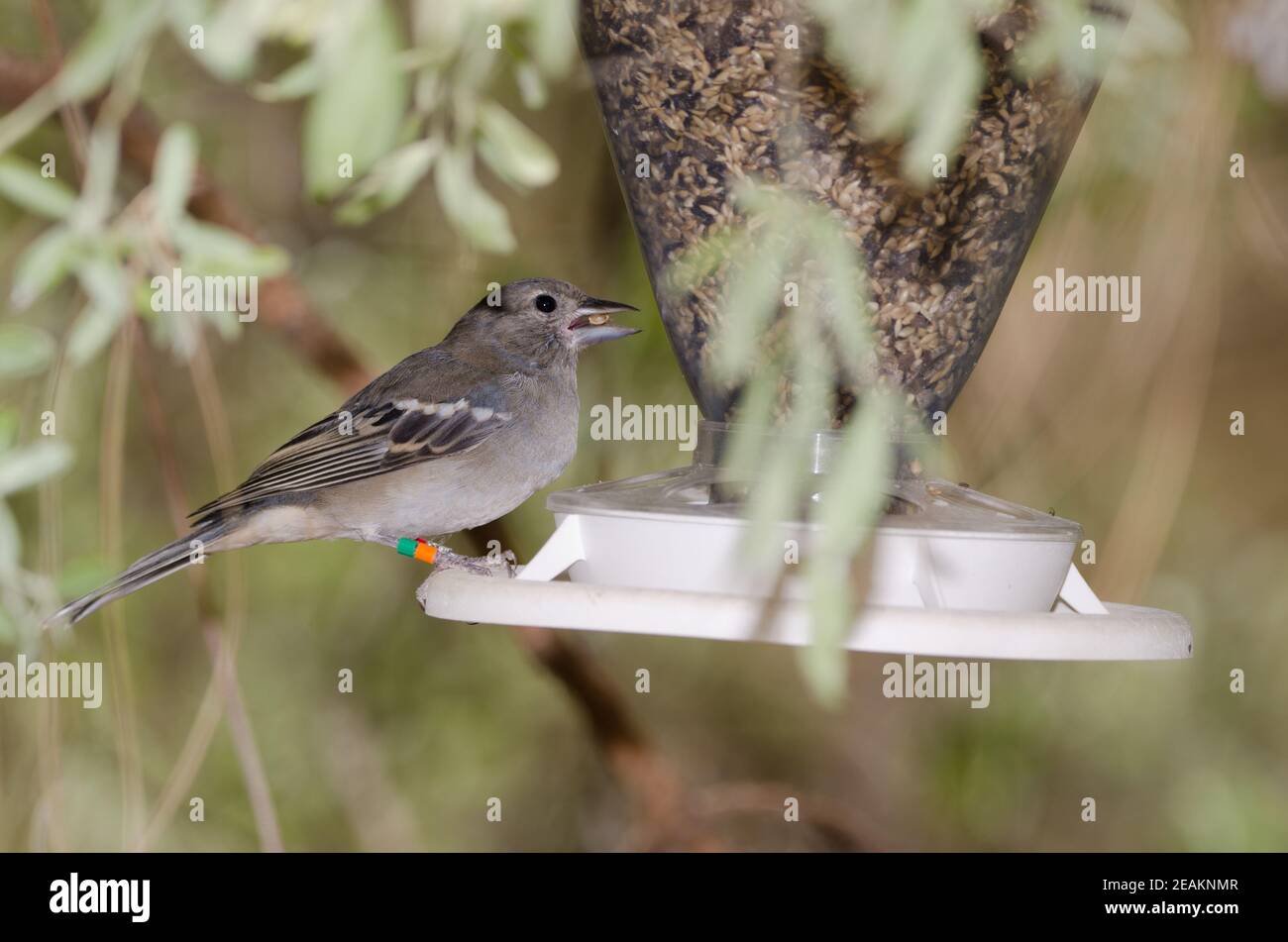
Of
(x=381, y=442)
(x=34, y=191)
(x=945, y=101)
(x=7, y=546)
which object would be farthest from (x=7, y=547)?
(x=945, y=101)

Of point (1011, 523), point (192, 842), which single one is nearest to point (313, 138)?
point (1011, 523)

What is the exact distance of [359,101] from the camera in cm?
185

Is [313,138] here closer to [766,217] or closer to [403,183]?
[403,183]

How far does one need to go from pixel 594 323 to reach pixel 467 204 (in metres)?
0.97

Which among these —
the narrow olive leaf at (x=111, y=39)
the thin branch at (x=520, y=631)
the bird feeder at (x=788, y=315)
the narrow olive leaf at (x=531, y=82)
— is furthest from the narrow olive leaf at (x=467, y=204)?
the thin branch at (x=520, y=631)

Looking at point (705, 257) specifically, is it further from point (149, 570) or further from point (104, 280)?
point (149, 570)

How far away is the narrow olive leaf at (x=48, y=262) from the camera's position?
8.52 ft

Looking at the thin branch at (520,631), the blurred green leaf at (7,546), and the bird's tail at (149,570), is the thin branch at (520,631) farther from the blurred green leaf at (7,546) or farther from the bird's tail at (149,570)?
the blurred green leaf at (7,546)

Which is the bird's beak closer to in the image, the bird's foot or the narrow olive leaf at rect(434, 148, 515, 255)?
the narrow olive leaf at rect(434, 148, 515, 255)

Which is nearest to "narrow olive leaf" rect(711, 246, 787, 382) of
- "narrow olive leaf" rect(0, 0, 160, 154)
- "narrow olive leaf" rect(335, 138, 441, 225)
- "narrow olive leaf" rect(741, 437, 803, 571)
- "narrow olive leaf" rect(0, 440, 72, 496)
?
"narrow olive leaf" rect(741, 437, 803, 571)

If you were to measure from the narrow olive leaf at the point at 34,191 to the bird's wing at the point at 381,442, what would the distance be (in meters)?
0.72

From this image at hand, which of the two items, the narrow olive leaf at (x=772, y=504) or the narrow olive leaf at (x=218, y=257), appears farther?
the narrow olive leaf at (x=218, y=257)

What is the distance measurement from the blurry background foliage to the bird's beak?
13.3 inches

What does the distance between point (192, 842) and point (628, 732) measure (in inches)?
55.4
